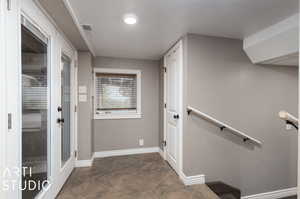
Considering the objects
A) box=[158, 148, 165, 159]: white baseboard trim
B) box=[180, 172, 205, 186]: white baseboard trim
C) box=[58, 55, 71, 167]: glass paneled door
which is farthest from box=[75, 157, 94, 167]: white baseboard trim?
box=[180, 172, 205, 186]: white baseboard trim

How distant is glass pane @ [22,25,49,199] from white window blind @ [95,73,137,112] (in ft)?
5.43

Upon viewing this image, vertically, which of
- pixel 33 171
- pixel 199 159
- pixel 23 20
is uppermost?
pixel 23 20

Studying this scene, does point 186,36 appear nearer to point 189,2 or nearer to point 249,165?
point 189,2

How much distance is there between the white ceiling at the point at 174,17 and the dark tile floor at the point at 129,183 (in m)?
2.22

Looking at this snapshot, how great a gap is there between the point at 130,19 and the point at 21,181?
1925 millimetres

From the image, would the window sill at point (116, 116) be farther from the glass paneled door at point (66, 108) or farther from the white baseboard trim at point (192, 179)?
the white baseboard trim at point (192, 179)

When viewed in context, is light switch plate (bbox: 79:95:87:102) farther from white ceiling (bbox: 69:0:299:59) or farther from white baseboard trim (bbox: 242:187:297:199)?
white baseboard trim (bbox: 242:187:297:199)

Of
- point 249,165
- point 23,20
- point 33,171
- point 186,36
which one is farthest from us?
point 249,165

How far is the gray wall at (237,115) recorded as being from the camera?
2248mm

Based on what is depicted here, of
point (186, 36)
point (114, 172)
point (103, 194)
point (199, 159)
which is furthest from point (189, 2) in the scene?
point (114, 172)

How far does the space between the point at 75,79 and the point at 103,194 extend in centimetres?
192

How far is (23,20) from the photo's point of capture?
49.5 inches

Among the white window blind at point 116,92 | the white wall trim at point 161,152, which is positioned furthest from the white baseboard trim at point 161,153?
the white window blind at point 116,92

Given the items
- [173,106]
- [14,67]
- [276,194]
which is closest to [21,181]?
[14,67]
